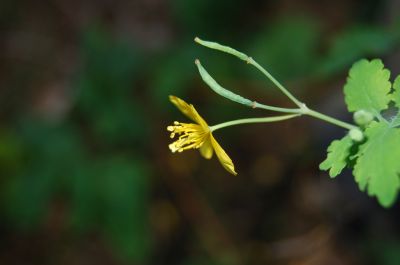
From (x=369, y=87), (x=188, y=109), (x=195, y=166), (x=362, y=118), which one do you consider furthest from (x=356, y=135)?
(x=195, y=166)

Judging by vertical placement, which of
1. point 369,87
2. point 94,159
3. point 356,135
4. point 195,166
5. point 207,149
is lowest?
point 356,135

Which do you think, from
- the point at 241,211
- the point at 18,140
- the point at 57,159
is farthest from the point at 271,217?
the point at 18,140

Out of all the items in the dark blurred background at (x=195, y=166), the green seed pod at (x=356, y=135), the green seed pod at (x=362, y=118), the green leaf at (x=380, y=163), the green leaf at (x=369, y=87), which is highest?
the dark blurred background at (x=195, y=166)

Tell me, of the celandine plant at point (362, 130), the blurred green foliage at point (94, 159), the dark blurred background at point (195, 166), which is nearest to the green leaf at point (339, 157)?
the celandine plant at point (362, 130)

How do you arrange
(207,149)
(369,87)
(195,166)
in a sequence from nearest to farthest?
(369,87)
(207,149)
(195,166)

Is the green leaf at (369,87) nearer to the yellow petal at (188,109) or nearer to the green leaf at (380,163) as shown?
the green leaf at (380,163)

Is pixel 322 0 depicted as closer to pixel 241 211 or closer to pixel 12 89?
pixel 241 211

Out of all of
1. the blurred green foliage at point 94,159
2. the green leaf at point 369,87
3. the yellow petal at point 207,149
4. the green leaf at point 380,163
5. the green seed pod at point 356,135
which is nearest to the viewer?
the green leaf at point 380,163

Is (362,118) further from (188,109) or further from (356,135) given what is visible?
(188,109)
